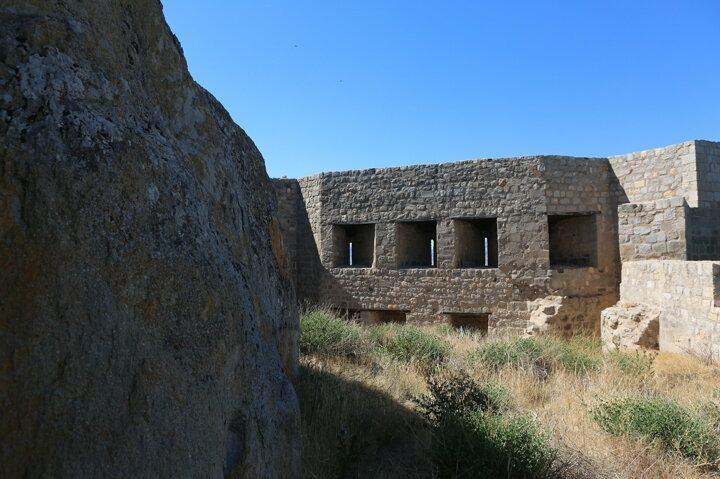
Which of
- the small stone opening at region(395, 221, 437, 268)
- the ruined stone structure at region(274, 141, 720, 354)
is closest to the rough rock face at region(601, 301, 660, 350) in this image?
the ruined stone structure at region(274, 141, 720, 354)

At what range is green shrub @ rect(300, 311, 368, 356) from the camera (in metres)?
6.54

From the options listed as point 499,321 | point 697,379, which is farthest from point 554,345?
point 499,321

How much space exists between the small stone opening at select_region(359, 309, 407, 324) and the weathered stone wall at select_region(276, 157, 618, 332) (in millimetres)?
260

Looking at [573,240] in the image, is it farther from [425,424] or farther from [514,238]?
[425,424]

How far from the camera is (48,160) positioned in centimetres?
165

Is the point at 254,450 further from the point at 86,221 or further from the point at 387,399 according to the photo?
the point at 387,399

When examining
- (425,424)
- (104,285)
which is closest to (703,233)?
(425,424)

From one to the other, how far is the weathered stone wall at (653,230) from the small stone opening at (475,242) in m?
2.65

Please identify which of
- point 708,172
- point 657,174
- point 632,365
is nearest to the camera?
point 632,365

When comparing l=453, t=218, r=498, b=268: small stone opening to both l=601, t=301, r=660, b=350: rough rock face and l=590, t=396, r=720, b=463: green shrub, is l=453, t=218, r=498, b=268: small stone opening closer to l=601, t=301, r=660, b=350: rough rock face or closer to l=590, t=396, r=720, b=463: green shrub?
l=601, t=301, r=660, b=350: rough rock face

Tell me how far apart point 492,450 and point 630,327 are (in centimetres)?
603

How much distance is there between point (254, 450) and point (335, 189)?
1023cm

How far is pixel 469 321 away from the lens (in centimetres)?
1171

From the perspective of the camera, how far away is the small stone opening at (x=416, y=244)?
463 inches
